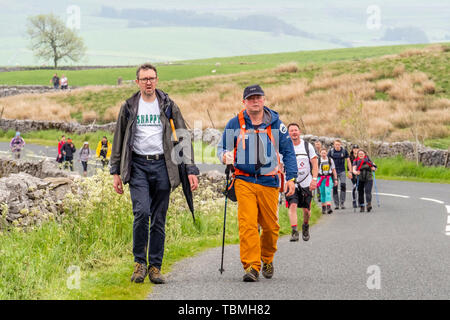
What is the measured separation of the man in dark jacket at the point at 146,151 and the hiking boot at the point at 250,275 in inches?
37.3

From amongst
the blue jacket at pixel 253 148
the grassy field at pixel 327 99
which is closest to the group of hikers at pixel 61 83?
the grassy field at pixel 327 99

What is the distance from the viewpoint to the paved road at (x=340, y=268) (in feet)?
24.7

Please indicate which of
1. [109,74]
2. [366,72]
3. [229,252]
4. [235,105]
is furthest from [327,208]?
[109,74]

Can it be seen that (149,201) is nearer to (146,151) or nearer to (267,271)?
(146,151)

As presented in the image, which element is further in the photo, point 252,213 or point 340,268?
point 340,268

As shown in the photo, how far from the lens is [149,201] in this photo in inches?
310

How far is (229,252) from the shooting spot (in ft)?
35.8

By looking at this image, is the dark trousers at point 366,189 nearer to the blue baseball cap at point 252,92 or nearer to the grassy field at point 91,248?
the grassy field at point 91,248

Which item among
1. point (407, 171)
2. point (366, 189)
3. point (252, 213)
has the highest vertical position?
point (252, 213)

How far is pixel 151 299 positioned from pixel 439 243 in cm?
656

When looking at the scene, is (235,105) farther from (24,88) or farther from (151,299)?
(151,299)

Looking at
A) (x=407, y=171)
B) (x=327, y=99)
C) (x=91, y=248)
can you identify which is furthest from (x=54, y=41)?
(x=91, y=248)

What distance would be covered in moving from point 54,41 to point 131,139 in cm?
11653

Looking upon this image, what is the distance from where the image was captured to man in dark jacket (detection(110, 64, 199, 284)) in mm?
7762
